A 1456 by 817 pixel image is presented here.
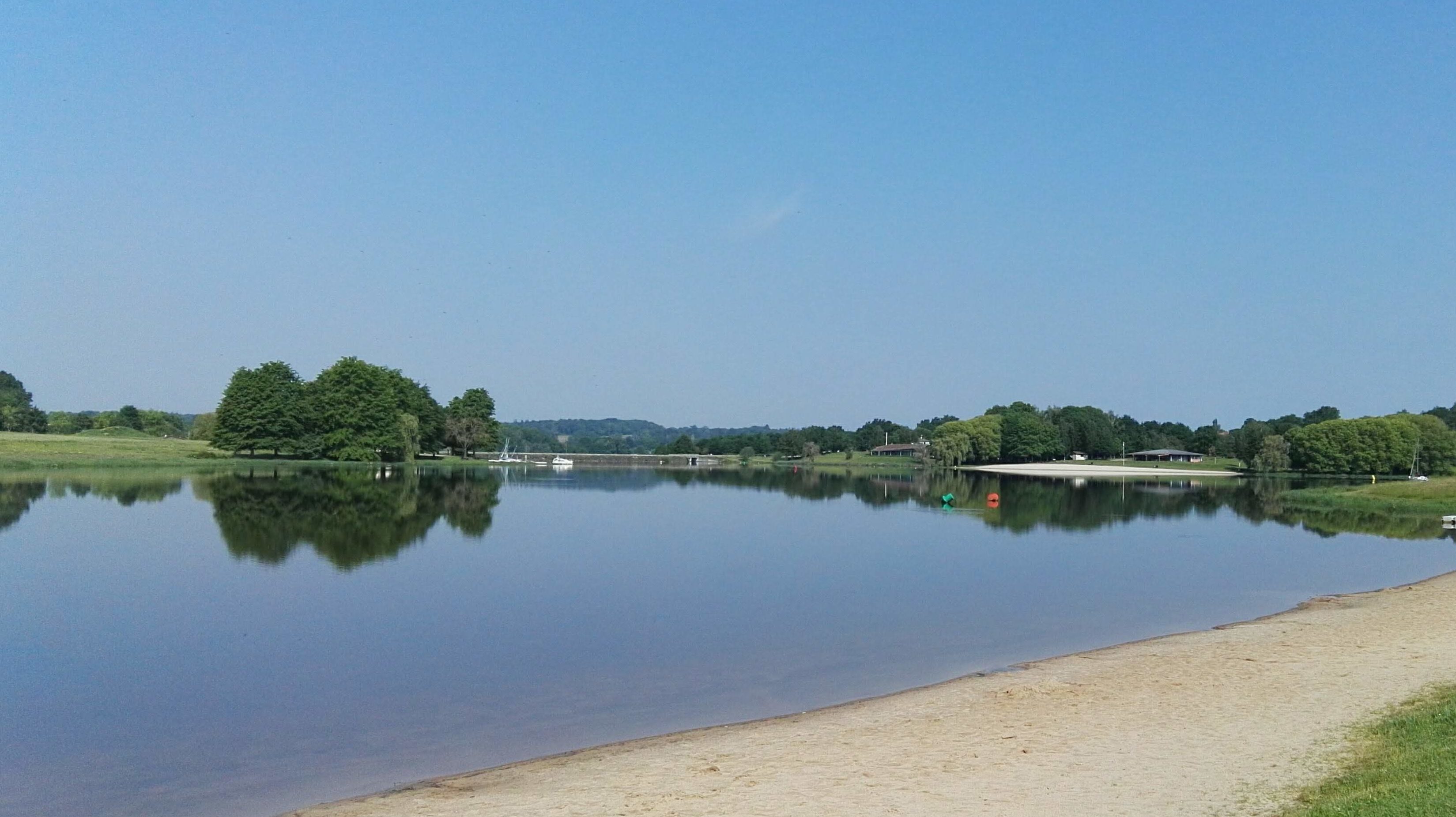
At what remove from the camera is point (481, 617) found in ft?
69.3

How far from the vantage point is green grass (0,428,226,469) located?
82.1 meters

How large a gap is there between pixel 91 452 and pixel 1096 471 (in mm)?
114097

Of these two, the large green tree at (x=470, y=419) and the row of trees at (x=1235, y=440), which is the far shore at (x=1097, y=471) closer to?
the row of trees at (x=1235, y=440)

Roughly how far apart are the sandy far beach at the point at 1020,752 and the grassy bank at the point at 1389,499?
167ft

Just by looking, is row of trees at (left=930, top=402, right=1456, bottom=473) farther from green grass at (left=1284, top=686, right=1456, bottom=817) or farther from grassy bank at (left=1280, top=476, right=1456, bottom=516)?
green grass at (left=1284, top=686, right=1456, bottom=817)

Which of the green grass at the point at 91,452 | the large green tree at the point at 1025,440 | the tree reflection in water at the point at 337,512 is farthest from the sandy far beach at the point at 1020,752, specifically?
the large green tree at the point at 1025,440

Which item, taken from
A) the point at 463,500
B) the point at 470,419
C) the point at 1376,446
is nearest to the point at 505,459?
the point at 470,419

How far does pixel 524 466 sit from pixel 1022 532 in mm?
104181

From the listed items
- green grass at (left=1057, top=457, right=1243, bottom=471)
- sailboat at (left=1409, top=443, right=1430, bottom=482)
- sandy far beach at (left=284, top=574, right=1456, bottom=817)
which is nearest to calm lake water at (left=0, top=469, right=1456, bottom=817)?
sandy far beach at (left=284, top=574, right=1456, bottom=817)

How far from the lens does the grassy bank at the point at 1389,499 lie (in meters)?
59.7

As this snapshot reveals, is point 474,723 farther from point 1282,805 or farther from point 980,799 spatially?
point 1282,805

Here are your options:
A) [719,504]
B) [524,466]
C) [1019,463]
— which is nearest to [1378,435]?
[1019,463]

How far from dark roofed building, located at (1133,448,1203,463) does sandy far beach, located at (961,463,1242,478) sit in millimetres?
23308

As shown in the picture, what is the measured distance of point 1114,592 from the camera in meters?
27.5
